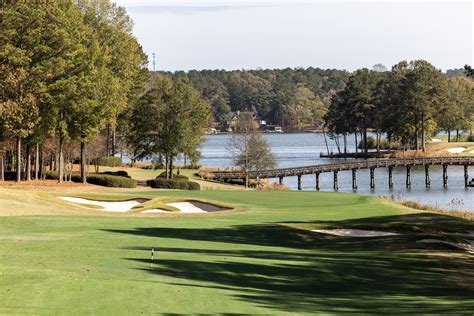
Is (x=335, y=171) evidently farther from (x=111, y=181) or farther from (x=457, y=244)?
(x=457, y=244)

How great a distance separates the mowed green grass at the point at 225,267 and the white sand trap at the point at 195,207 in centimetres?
528

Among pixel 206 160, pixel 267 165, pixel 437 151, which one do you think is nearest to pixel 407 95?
pixel 437 151

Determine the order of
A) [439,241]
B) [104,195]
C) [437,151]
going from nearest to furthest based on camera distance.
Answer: [439,241] → [104,195] → [437,151]

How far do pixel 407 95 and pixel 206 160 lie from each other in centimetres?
4188

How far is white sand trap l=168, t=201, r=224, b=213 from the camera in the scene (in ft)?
169

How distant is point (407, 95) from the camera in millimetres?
149875

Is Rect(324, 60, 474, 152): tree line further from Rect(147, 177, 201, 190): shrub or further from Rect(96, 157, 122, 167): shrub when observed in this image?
Rect(147, 177, 201, 190): shrub

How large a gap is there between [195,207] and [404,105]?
106 metres

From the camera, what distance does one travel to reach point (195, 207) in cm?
5206

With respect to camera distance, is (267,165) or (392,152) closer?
(267,165)

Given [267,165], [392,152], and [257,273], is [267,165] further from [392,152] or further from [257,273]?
[257,273]

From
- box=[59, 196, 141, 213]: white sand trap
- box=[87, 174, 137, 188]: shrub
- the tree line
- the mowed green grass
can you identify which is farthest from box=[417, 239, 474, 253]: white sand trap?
the tree line

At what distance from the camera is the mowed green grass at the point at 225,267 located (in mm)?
18391

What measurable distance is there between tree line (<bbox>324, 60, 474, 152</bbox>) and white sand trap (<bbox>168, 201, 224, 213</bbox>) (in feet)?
340
